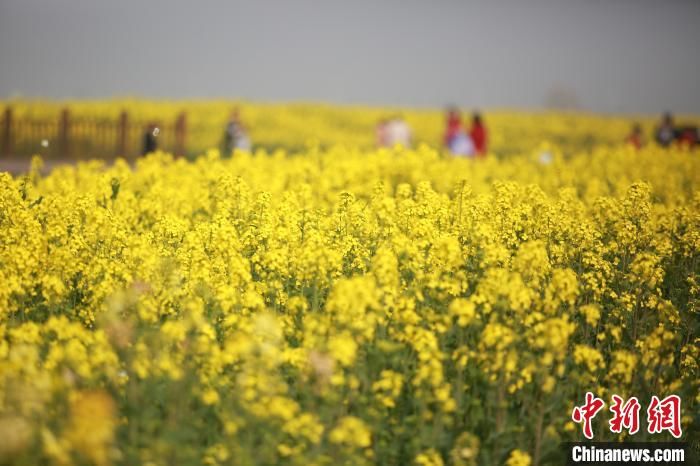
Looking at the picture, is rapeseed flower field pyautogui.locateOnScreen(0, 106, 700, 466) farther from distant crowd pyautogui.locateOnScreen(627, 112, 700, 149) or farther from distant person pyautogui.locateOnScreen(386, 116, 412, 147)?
distant crowd pyautogui.locateOnScreen(627, 112, 700, 149)

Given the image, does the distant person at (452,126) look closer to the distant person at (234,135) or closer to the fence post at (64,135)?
the distant person at (234,135)

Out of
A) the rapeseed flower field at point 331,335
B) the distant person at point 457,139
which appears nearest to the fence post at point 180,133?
the distant person at point 457,139

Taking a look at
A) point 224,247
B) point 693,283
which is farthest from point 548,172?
point 224,247

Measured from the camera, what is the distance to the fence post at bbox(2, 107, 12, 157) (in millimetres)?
28219

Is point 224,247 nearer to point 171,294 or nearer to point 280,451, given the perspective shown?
point 171,294

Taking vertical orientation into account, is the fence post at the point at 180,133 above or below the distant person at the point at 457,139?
above

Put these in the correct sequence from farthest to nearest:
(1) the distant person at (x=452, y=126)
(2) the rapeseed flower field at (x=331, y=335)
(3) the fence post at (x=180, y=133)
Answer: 1. (3) the fence post at (x=180, y=133)
2. (1) the distant person at (x=452, y=126)
3. (2) the rapeseed flower field at (x=331, y=335)

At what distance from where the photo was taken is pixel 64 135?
1173 inches

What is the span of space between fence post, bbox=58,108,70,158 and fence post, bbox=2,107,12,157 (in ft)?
5.80

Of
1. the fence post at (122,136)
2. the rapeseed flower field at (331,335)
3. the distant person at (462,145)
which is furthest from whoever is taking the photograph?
the fence post at (122,136)

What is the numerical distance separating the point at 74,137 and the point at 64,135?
0.42 meters

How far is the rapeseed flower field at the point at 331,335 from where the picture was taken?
5414 millimetres

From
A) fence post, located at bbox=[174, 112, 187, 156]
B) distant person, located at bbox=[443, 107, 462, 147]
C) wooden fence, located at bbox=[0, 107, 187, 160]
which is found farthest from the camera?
fence post, located at bbox=[174, 112, 187, 156]

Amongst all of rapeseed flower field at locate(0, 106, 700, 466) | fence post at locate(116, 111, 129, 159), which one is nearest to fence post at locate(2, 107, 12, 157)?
fence post at locate(116, 111, 129, 159)
